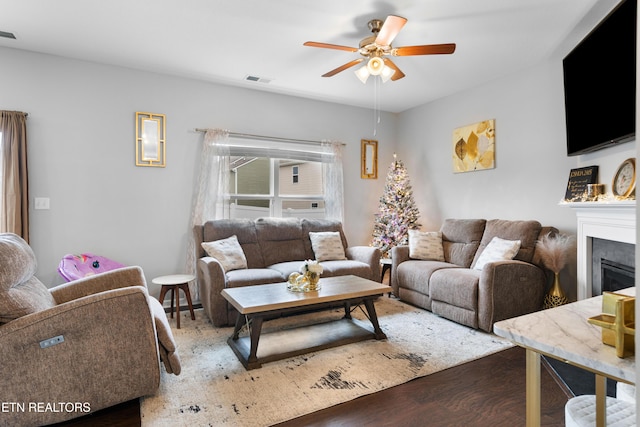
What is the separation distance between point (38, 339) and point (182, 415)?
84 centimetres

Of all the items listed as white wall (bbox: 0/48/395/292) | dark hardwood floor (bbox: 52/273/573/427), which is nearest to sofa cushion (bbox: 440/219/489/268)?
dark hardwood floor (bbox: 52/273/573/427)

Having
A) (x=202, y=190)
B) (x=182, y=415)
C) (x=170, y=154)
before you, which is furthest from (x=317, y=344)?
(x=170, y=154)

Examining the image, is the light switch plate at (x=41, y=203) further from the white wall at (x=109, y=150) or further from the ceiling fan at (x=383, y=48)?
the ceiling fan at (x=383, y=48)

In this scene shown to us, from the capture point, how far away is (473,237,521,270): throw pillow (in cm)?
346

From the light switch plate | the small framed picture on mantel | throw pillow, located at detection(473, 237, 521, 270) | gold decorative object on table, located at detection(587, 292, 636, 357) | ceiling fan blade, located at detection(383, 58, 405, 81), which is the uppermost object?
ceiling fan blade, located at detection(383, 58, 405, 81)

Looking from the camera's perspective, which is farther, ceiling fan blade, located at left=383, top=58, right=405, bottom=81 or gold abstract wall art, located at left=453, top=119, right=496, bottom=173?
gold abstract wall art, located at left=453, top=119, right=496, bottom=173

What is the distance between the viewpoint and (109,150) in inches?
152

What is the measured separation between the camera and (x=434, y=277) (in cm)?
368

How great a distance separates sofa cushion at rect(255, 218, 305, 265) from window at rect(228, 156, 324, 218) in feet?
1.44

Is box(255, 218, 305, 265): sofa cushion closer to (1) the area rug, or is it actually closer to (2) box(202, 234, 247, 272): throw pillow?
(2) box(202, 234, 247, 272): throw pillow

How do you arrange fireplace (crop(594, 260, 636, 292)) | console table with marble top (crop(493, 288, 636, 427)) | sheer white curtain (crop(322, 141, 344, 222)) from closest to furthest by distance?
console table with marble top (crop(493, 288, 636, 427)) < fireplace (crop(594, 260, 636, 292)) < sheer white curtain (crop(322, 141, 344, 222))

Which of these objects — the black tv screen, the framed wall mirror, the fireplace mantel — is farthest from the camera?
the framed wall mirror

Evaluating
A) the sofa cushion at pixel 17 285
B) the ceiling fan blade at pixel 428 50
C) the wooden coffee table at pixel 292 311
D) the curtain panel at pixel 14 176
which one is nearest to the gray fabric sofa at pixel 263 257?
the wooden coffee table at pixel 292 311

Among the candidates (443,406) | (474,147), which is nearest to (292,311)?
(443,406)
